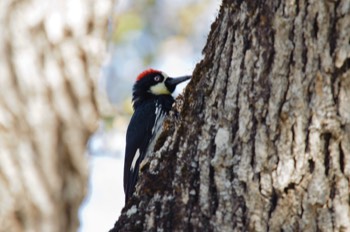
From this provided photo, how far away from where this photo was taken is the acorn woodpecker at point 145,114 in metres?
5.47

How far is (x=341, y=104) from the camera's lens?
2535 millimetres

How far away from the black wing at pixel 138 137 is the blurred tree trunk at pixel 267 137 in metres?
2.57

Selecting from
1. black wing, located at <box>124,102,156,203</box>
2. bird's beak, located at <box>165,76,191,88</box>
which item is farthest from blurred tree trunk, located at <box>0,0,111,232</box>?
bird's beak, located at <box>165,76,191,88</box>

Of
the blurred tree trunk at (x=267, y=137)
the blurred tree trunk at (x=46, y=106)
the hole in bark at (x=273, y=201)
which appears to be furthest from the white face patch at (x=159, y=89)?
the hole in bark at (x=273, y=201)

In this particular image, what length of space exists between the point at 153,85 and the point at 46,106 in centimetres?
301

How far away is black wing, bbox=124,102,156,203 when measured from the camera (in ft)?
18.0

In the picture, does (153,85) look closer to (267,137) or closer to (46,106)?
(46,106)

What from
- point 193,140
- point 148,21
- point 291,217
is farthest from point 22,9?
point 148,21

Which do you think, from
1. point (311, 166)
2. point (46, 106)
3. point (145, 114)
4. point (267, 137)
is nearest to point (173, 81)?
point (145, 114)

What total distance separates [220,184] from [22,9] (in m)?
1.47

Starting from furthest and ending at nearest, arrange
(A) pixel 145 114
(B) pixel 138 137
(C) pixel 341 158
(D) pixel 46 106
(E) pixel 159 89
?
1. (E) pixel 159 89
2. (A) pixel 145 114
3. (B) pixel 138 137
4. (D) pixel 46 106
5. (C) pixel 341 158

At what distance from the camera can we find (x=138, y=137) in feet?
19.0

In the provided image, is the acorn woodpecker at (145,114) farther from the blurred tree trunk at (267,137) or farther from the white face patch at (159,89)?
the blurred tree trunk at (267,137)

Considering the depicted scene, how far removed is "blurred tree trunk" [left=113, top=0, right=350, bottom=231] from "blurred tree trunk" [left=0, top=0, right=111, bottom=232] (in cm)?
74
